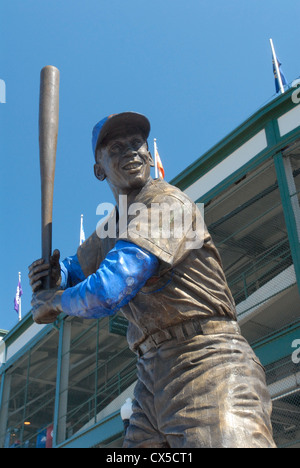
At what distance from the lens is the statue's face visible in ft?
9.38

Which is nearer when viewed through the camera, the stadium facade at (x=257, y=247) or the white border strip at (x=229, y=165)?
the stadium facade at (x=257, y=247)

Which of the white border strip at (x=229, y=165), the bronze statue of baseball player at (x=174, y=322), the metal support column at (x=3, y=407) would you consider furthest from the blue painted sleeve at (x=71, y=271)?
the metal support column at (x=3, y=407)

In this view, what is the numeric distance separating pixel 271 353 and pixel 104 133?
7.52 metres

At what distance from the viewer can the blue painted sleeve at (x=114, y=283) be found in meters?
2.24

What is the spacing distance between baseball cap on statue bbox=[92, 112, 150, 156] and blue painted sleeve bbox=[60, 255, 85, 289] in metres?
0.64

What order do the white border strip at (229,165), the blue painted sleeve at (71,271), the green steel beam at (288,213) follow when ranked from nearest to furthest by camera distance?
the blue painted sleeve at (71,271), the green steel beam at (288,213), the white border strip at (229,165)

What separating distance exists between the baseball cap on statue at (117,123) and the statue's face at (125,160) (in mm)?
32

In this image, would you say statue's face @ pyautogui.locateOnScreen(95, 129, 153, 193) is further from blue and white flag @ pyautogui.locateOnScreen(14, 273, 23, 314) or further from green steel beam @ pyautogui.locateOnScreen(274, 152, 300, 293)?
blue and white flag @ pyautogui.locateOnScreen(14, 273, 23, 314)

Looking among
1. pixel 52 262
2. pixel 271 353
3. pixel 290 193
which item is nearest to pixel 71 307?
A: pixel 52 262

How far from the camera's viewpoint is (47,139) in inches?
119

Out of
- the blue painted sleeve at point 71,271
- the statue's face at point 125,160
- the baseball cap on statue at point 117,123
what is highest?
the baseball cap on statue at point 117,123

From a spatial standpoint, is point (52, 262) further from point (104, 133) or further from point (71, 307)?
point (104, 133)

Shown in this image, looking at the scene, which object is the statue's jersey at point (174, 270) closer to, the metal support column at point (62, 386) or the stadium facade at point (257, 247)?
the stadium facade at point (257, 247)

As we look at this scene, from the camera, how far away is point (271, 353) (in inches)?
379
